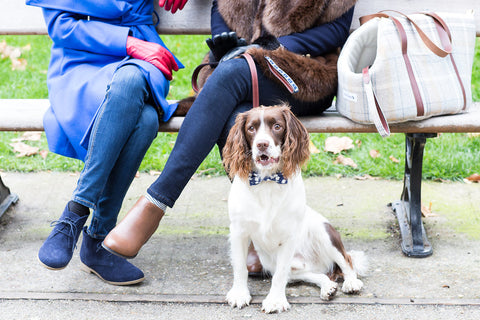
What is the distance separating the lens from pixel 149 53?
3.27m

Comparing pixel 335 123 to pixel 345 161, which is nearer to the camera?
pixel 335 123

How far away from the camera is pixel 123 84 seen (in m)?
3.00

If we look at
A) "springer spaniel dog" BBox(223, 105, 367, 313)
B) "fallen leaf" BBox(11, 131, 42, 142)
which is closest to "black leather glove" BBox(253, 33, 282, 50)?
"springer spaniel dog" BBox(223, 105, 367, 313)

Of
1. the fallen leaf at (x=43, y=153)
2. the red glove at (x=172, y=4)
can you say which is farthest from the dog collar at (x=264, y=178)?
the fallen leaf at (x=43, y=153)

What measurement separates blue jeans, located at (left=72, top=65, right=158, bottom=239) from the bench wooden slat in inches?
9.0

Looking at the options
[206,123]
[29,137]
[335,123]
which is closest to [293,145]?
[206,123]

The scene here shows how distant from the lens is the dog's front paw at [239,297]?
2.92 metres

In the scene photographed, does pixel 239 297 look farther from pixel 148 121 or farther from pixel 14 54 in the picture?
pixel 14 54

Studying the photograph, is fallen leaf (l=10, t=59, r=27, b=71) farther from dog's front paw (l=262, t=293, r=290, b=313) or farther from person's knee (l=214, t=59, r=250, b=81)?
dog's front paw (l=262, t=293, r=290, b=313)

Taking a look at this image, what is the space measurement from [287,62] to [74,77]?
44.9 inches

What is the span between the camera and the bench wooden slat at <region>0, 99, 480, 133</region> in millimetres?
3170

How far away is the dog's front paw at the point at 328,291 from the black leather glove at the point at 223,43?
1.30m

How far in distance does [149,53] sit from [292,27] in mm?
781

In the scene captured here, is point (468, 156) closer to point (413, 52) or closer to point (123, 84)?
point (413, 52)
